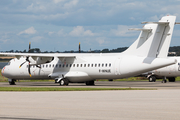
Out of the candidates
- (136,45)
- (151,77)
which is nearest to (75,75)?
(136,45)

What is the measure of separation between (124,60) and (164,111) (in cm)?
2246

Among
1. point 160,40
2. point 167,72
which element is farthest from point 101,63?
point 167,72

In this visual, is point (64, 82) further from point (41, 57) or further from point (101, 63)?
point (101, 63)

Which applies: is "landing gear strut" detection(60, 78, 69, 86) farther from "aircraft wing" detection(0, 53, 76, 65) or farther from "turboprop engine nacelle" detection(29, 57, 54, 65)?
"turboprop engine nacelle" detection(29, 57, 54, 65)

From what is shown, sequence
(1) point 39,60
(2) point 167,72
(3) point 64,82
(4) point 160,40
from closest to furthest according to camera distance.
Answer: (4) point 160,40 → (3) point 64,82 → (1) point 39,60 → (2) point 167,72

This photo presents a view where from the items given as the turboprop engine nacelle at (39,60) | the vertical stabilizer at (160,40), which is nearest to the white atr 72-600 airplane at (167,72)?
the vertical stabilizer at (160,40)

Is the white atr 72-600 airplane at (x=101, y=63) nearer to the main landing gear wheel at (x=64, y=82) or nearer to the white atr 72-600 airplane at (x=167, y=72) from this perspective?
the main landing gear wheel at (x=64, y=82)

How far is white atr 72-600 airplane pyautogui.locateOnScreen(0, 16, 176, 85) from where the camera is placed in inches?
1314

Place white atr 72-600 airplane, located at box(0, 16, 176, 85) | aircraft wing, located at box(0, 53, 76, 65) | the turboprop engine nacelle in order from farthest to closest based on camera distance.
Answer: the turboprop engine nacelle
aircraft wing, located at box(0, 53, 76, 65)
white atr 72-600 airplane, located at box(0, 16, 176, 85)

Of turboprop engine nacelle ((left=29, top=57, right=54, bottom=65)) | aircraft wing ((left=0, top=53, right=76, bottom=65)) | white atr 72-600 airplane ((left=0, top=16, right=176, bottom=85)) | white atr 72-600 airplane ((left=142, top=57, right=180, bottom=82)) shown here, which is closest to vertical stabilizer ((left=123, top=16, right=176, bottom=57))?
white atr 72-600 airplane ((left=0, top=16, right=176, bottom=85))

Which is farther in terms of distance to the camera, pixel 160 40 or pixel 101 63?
pixel 101 63

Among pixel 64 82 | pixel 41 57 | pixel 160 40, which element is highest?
pixel 160 40

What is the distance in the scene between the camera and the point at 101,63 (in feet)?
120

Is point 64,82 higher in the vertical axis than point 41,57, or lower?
lower
